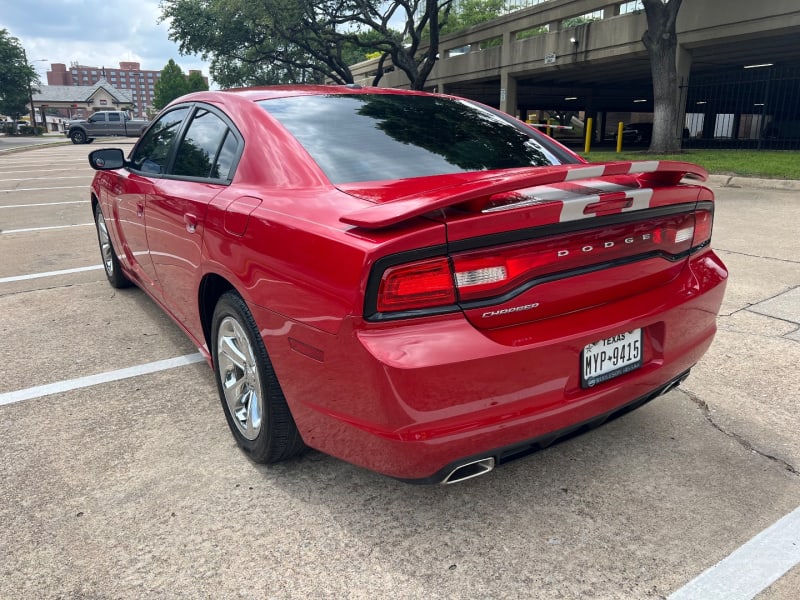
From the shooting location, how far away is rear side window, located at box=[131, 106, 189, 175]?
3.63m

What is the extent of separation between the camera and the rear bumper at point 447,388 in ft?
5.96

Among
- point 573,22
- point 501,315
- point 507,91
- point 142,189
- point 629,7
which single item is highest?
point 573,22

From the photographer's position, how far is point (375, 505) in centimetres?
238

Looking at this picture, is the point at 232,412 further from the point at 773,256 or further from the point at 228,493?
the point at 773,256

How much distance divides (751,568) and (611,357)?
0.79 m

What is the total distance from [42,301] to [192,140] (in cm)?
269

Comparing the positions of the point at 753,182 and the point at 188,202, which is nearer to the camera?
the point at 188,202

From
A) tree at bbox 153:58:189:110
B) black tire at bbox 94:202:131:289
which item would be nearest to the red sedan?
black tire at bbox 94:202:131:289

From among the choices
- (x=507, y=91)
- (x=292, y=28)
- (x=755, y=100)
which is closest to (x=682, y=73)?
(x=507, y=91)

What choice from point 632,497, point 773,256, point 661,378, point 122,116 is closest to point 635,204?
point 661,378

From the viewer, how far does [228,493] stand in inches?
96.8

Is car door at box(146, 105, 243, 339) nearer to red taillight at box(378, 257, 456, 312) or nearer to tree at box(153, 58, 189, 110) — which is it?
red taillight at box(378, 257, 456, 312)

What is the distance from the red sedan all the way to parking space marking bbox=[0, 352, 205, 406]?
82 cm

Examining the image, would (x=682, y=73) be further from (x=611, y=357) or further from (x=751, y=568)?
(x=751, y=568)
